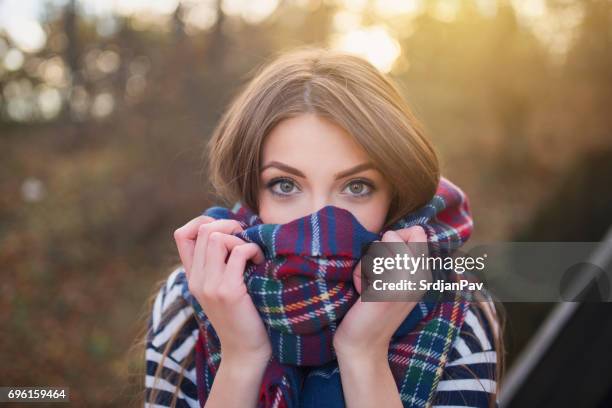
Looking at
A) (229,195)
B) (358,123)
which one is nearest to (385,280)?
(358,123)

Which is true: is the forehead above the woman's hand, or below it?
above

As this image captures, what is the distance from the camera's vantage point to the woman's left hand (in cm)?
156

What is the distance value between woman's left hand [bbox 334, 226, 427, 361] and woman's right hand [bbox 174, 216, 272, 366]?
0.28 meters

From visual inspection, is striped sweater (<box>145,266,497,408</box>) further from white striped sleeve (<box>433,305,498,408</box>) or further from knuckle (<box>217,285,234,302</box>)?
knuckle (<box>217,285,234,302</box>)

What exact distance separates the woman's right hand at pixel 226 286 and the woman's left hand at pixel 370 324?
28 centimetres

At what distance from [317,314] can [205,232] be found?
460mm

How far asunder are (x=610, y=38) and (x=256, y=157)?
10.9 meters

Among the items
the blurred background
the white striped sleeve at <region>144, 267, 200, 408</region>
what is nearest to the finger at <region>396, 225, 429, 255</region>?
the white striped sleeve at <region>144, 267, 200, 408</region>

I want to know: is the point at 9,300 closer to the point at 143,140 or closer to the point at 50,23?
the point at 143,140

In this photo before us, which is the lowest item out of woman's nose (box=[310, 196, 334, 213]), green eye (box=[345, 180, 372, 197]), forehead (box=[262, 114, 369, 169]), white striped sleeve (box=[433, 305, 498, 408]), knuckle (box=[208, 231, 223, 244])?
white striped sleeve (box=[433, 305, 498, 408])

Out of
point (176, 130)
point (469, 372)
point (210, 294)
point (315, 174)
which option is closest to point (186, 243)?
point (210, 294)

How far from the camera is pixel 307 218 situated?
1.58 metres

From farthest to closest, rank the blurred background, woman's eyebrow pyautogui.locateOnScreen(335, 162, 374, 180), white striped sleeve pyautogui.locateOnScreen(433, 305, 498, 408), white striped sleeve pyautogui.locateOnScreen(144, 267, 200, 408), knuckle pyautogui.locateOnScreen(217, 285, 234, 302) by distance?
the blurred background → white striped sleeve pyautogui.locateOnScreen(144, 267, 200, 408) → white striped sleeve pyautogui.locateOnScreen(433, 305, 498, 408) → woman's eyebrow pyautogui.locateOnScreen(335, 162, 374, 180) → knuckle pyautogui.locateOnScreen(217, 285, 234, 302)

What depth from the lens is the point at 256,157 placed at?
5.77 feet
